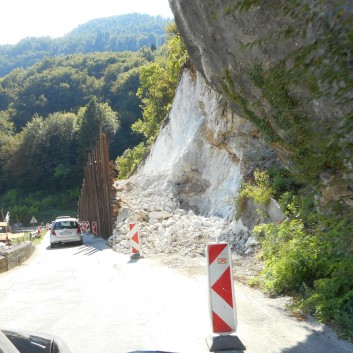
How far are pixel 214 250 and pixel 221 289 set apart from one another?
0.48 metres

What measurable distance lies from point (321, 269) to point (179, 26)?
21.7 ft

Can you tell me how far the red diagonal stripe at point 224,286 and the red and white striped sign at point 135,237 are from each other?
904 centimetres

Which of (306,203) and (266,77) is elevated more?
(266,77)

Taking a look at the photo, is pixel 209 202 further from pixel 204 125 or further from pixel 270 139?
pixel 270 139

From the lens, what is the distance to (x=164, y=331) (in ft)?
20.5

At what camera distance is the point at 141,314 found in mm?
7320

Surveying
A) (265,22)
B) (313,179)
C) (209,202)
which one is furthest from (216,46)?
(209,202)

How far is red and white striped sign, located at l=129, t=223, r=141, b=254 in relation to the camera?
14.6 metres

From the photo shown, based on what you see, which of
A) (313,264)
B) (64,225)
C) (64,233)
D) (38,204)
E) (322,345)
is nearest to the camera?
(322,345)

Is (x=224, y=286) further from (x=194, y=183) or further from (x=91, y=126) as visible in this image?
(x=91, y=126)

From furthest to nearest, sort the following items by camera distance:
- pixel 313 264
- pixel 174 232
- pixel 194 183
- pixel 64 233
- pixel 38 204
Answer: pixel 38 204
pixel 64 233
pixel 194 183
pixel 174 232
pixel 313 264

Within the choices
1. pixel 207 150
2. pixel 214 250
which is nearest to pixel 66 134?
pixel 207 150

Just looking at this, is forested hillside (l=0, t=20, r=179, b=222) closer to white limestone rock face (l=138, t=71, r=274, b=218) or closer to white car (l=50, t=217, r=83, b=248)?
white limestone rock face (l=138, t=71, r=274, b=218)

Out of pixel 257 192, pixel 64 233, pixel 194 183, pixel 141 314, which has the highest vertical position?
Answer: pixel 194 183
